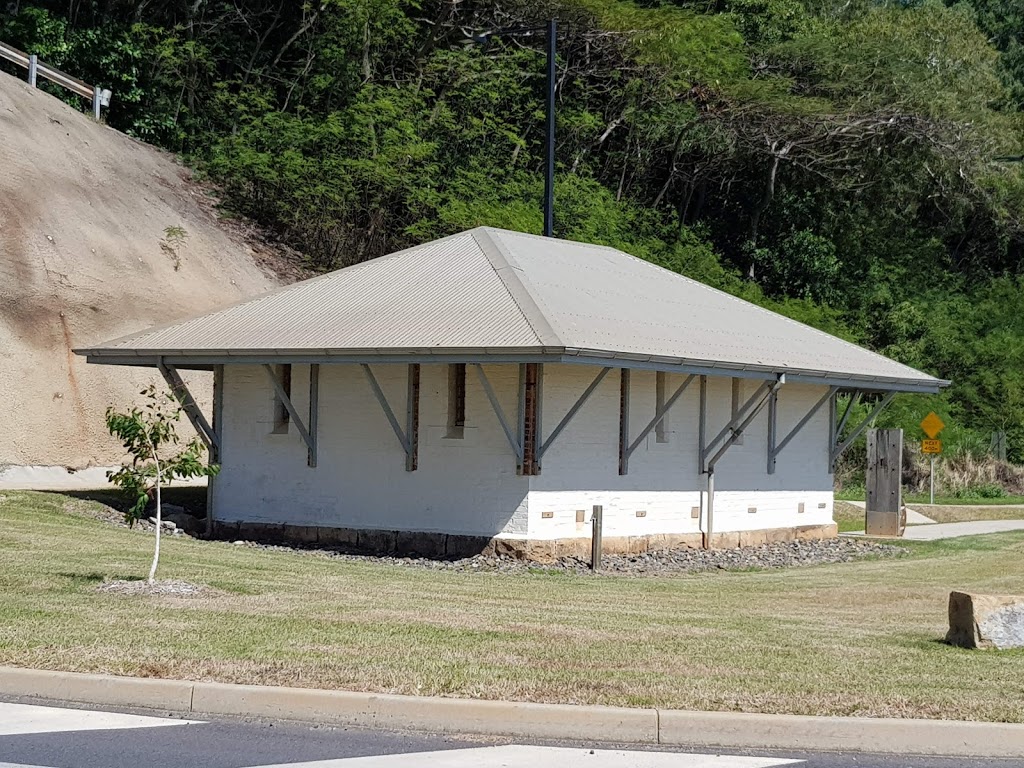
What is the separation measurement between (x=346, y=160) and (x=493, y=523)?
2476 centimetres

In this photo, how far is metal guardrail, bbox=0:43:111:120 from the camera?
134 ft

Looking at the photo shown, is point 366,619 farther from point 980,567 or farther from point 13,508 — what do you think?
point 980,567

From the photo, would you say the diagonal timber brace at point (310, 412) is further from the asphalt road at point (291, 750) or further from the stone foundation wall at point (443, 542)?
the asphalt road at point (291, 750)

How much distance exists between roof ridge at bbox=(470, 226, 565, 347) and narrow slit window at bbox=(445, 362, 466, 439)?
1.36 meters

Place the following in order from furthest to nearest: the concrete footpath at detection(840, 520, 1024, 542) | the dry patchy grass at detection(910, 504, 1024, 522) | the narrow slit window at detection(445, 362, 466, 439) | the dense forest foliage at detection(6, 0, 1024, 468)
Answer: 1. the dense forest foliage at detection(6, 0, 1024, 468)
2. the dry patchy grass at detection(910, 504, 1024, 522)
3. the concrete footpath at detection(840, 520, 1024, 542)
4. the narrow slit window at detection(445, 362, 466, 439)

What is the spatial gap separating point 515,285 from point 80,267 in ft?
51.0

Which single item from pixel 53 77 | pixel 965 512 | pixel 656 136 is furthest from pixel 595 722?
pixel 656 136

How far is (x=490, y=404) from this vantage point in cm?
2133

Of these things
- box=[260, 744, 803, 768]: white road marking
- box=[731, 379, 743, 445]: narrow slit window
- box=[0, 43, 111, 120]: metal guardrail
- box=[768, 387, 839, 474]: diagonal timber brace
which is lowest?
box=[260, 744, 803, 768]: white road marking

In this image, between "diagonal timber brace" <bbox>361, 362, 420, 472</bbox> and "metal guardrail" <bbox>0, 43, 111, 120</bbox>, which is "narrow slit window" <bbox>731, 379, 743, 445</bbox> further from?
"metal guardrail" <bbox>0, 43, 111, 120</bbox>

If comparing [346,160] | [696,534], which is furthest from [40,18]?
[696,534]

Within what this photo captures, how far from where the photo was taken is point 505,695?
30.1ft

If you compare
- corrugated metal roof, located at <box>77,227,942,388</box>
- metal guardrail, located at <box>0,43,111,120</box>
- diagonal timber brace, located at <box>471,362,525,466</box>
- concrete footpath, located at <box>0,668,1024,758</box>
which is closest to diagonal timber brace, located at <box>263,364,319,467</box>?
corrugated metal roof, located at <box>77,227,942,388</box>

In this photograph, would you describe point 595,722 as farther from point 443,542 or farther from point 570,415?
point 443,542
